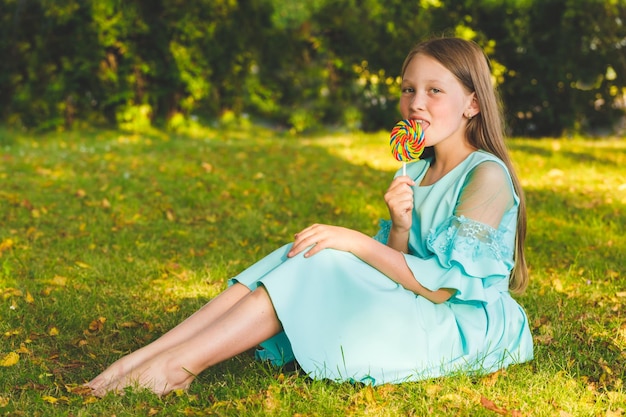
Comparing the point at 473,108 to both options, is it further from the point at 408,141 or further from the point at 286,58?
the point at 286,58

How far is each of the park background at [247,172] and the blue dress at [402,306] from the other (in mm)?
94

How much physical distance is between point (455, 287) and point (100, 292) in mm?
2186

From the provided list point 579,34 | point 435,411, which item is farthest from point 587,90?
point 435,411

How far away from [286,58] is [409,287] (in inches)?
354

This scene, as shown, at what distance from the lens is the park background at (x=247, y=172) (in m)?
2.94

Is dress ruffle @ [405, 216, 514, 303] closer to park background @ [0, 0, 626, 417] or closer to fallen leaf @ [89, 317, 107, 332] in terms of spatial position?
park background @ [0, 0, 626, 417]

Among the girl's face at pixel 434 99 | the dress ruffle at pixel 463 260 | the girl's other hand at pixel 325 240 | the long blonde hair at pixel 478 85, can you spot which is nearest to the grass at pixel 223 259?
the dress ruffle at pixel 463 260

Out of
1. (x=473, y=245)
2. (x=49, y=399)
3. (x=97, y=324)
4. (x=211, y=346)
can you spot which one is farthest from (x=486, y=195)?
(x=97, y=324)

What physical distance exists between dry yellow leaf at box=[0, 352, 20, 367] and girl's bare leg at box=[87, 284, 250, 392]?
1.83ft

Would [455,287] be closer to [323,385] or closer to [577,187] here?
[323,385]

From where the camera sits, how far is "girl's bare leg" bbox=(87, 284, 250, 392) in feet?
9.20

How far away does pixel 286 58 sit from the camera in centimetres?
1147

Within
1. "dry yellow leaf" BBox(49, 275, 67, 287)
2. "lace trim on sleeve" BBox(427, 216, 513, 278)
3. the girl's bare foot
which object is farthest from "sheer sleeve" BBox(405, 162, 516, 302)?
"dry yellow leaf" BBox(49, 275, 67, 287)

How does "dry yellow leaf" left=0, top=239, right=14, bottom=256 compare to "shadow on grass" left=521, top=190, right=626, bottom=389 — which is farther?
"dry yellow leaf" left=0, top=239, right=14, bottom=256
